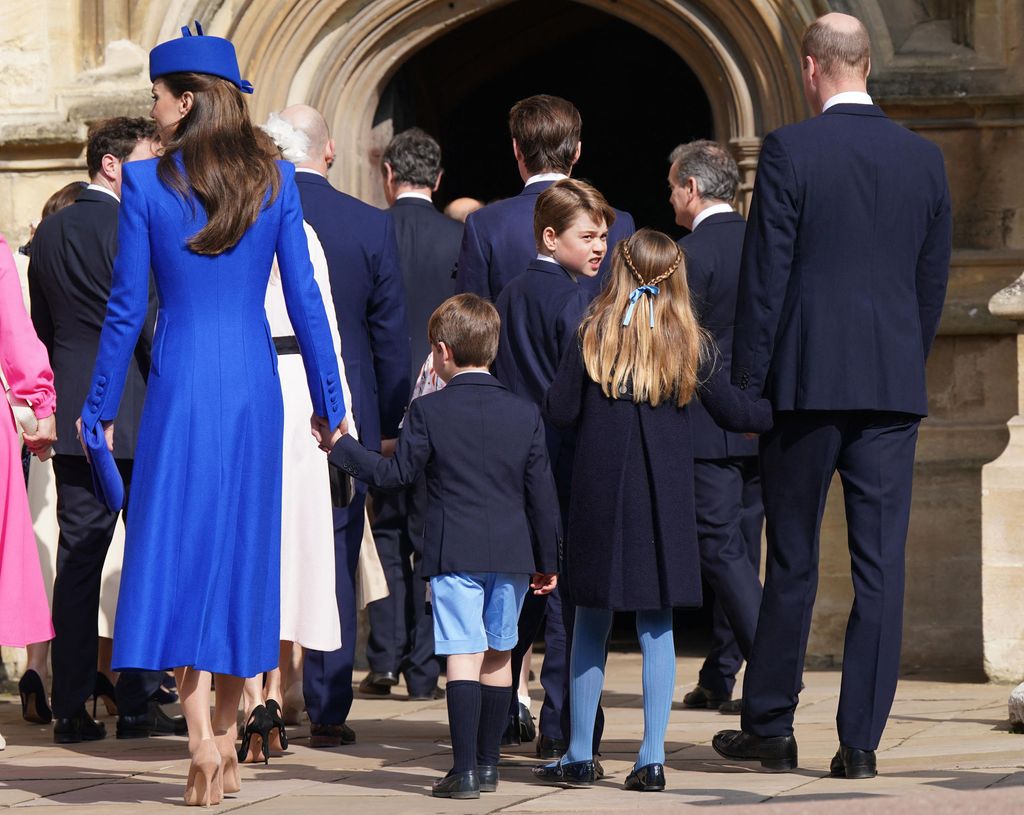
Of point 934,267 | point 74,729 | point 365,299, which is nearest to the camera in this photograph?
point 934,267

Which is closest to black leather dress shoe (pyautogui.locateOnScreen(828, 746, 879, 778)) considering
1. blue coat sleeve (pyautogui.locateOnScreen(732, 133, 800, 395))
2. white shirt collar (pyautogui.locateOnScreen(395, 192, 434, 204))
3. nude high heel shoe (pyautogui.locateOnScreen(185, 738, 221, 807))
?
blue coat sleeve (pyautogui.locateOnScreen(732, 133, 800, 395))

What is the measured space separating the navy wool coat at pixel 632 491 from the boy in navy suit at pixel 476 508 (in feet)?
0.29

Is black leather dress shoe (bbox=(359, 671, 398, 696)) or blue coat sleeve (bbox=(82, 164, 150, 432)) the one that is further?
black leather dress shoe (bbox=(359, 671, 398, 696))

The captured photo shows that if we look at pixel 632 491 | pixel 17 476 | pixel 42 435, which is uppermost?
pixel 42 435

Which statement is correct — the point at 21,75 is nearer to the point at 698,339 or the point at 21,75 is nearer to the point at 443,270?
→ the point at 443,270

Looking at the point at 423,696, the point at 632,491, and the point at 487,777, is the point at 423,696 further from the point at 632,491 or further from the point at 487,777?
the point at 632,491

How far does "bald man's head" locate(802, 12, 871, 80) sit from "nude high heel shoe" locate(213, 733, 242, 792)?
7.88ft

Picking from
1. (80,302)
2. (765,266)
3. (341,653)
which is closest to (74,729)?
(341,653)

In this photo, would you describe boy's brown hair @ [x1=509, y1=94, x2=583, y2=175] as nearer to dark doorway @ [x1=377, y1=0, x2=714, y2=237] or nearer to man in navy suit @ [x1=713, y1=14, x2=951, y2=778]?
man in navy suit @ [x1=713, y1=14, x2=951, y2=778]

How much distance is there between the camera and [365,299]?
6.38 metres

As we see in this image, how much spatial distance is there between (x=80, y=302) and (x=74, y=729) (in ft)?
4.54

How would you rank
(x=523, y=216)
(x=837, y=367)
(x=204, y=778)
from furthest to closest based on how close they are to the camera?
(x=523, y=216), (x=837, y=367), (x=204, y=778)

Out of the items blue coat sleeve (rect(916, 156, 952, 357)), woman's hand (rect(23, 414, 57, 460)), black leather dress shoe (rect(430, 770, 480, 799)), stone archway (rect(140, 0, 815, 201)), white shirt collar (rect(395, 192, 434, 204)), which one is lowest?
black leather dress shoe (rect(430, 770, 480, 799))

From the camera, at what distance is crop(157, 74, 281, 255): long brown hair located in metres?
4.95
